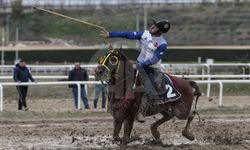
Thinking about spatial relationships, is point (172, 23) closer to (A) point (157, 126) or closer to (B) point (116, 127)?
(A) point (157, 126)

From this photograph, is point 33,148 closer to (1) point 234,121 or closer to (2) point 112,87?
(2) point 112,87

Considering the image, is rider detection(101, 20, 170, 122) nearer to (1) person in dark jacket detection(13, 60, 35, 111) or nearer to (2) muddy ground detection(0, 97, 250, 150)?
(2) muddy ground detection(0, 97, 250, 150)

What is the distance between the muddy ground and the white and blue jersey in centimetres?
136

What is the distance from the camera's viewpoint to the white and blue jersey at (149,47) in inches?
335

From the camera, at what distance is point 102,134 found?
10.5 m

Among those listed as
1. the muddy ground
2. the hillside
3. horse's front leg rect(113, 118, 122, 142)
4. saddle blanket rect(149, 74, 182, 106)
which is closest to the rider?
saddle blanket rect(149, 74, 182, 106)

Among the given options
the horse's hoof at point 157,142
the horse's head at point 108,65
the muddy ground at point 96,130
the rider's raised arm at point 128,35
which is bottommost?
the muddy ground at point 96,130

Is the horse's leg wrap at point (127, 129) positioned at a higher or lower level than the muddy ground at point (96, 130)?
higher

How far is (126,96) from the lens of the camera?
8297 mm

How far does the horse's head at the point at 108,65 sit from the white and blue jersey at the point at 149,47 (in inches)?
13.5

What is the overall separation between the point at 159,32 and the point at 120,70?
0.89 m

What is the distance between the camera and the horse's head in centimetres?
808

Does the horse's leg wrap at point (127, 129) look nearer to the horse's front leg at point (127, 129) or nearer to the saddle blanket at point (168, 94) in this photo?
the horse's front leg at point (127, 129)

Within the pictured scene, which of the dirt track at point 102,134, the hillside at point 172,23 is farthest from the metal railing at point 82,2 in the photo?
the dirt track at point 102,134
